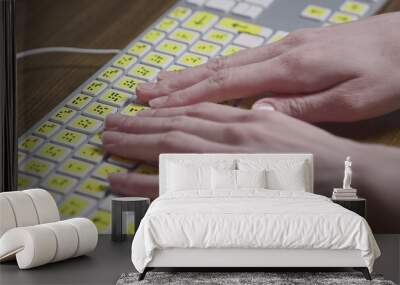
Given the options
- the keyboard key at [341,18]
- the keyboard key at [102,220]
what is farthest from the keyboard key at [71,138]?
the keyboard key at [341,18]

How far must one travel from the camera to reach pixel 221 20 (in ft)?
23.0

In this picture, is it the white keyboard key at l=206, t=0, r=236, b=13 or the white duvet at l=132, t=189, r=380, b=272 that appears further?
the white keyboard key at l=206, t=0, r=236, b=13

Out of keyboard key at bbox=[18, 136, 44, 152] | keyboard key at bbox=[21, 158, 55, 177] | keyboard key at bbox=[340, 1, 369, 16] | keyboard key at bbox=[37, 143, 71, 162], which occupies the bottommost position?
keyboard key at bbox=[21, 158, 55, 177]

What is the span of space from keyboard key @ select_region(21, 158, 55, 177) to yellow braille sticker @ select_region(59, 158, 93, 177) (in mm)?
217

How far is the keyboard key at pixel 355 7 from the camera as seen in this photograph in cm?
686

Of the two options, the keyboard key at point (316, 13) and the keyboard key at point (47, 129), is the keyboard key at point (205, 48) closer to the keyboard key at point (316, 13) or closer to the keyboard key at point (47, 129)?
the keyboard key at point (316, 13)

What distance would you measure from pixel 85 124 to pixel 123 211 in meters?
1.12

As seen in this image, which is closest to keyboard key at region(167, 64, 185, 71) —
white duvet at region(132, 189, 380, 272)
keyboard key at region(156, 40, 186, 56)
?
keyboard key at region(156, 40, 186, 56)

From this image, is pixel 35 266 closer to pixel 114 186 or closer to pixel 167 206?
pixel 167 206

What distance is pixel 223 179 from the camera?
6.16m

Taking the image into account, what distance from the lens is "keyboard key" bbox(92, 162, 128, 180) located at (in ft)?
22.8

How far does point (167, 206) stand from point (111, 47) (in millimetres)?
2613

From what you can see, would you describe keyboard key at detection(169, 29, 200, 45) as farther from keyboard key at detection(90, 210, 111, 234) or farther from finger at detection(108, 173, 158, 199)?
keyboard key at detection(90, 210, 111, 234)

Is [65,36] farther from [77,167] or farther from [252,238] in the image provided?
[252,238]
